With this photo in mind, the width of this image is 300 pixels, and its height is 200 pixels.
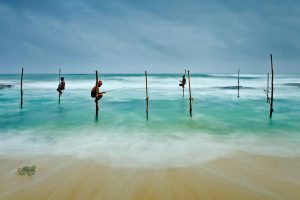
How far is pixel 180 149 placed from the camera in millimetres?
11062

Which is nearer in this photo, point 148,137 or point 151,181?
point 151,181

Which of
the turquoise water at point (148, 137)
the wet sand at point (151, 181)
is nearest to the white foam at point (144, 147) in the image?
the turquoise water at point (148, 137)

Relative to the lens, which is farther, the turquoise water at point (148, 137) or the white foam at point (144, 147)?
the turquoise water at point (148, 137)

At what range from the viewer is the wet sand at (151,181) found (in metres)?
6.96

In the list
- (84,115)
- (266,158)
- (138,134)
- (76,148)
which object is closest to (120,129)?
(138,134)

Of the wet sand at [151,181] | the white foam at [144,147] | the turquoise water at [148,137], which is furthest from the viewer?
the turquoise water at [148,137]

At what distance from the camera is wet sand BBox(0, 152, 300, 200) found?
6.96m

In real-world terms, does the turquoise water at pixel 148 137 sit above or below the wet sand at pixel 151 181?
above

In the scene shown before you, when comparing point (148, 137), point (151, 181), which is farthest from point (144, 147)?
point (151, 181)

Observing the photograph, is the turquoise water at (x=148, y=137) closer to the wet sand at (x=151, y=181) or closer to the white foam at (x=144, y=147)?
the white foam at (x=144, y=147)

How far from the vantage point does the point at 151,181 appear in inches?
308

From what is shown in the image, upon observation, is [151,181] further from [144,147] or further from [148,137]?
[148,137]

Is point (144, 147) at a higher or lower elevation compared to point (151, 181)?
higher

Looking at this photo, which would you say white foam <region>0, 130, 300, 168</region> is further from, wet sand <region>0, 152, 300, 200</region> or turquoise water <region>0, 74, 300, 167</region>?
wet sand <region>0, 152, 300, 200</region>
